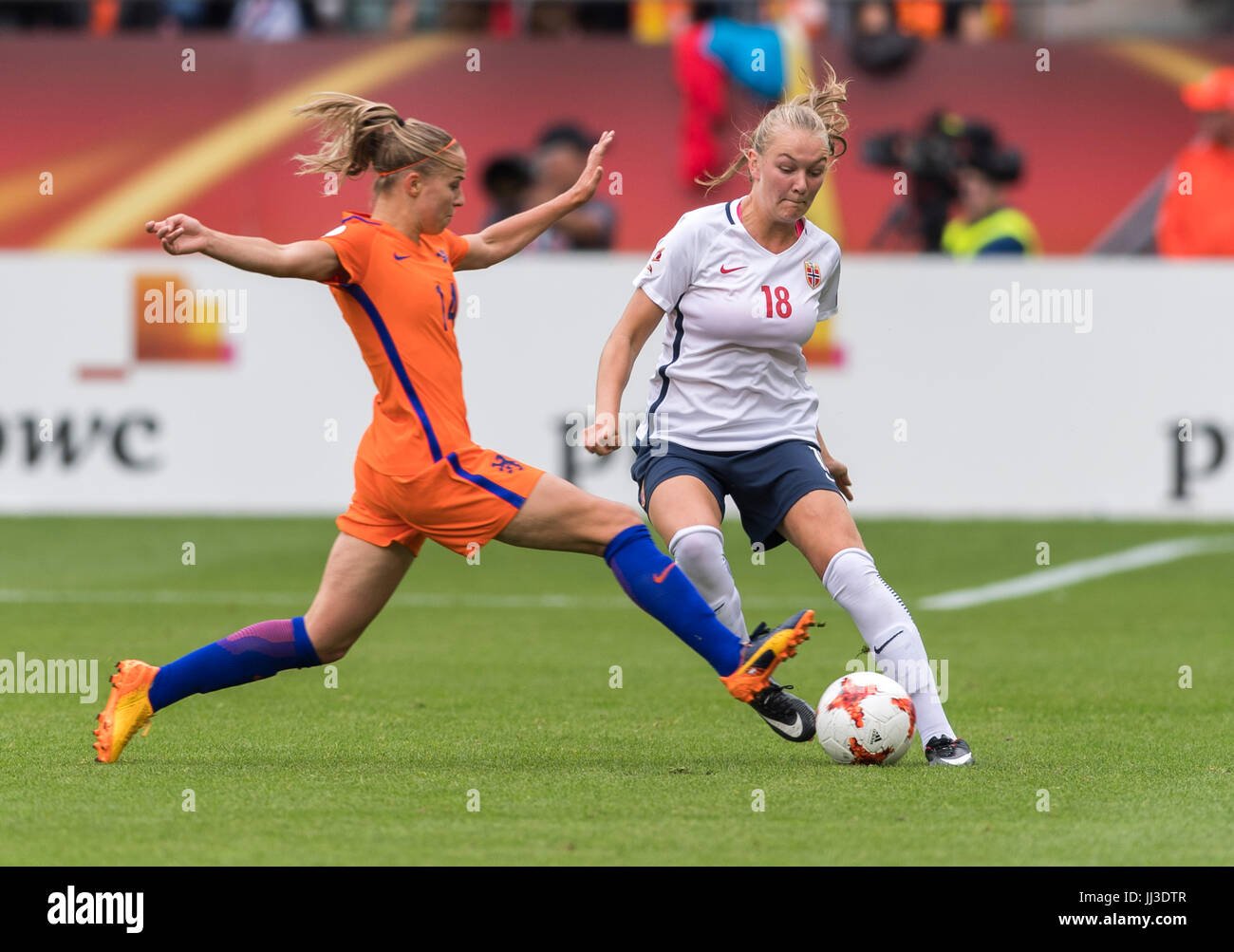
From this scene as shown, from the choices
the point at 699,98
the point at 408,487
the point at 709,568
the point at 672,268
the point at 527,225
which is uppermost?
the point at 699,98

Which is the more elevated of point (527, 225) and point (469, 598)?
point (527, 225)

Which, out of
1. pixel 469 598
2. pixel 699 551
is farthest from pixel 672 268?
pixel 469 598

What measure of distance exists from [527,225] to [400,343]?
3.02ft

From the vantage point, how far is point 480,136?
18781mm

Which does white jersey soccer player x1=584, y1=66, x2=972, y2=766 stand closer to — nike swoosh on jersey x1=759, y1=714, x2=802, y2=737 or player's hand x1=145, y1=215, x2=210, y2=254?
nike swoosh on jersey x1=759, y1=714, x2=802, y2=737

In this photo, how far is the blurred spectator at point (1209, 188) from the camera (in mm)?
16328

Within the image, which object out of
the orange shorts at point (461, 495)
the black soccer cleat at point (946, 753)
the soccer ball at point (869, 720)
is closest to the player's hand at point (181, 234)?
the orange shorts at point (461, 495)

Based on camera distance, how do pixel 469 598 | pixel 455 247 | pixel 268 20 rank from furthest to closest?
pixel 268 20 < pixel 469 598 < pixel 455 247

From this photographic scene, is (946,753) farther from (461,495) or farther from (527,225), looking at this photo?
(527,225)

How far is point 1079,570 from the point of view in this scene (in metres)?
12.8

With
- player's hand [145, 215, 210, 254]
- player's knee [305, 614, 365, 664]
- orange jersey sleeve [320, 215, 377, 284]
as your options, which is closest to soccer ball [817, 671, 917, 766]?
player's knee [305, 614, 365, 664]

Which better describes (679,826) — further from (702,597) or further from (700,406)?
(700,406)

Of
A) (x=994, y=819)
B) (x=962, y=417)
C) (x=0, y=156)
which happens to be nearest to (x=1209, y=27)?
(x=962, y=417)

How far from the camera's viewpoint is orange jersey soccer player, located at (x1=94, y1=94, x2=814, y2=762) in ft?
20.4
